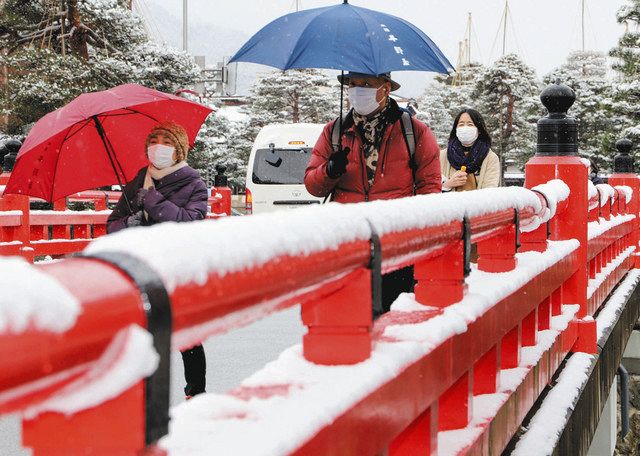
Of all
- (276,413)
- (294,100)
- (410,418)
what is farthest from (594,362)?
(294,100)

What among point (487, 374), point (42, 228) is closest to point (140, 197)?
point (487, 374)

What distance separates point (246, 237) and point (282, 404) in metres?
0.38

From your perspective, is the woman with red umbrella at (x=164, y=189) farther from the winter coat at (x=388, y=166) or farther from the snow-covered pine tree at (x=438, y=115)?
the snow-covered pine tree at (x=438, y=115)

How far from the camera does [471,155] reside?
21.6 ft

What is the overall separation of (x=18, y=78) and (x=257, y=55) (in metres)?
21.3

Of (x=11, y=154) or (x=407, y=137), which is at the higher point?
(x=11, y=154)

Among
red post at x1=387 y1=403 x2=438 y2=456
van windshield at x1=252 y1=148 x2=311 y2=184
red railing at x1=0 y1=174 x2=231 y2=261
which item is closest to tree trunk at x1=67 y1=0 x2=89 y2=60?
van windshield at x1=252 y1=148 x2=311 y2=184

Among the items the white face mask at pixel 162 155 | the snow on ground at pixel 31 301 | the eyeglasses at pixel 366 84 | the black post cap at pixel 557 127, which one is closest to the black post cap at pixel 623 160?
the black post cap at pixel 557 127

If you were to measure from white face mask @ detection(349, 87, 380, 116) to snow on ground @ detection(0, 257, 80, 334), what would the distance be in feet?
12.5

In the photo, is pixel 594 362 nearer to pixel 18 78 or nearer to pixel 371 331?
pixel 371 331

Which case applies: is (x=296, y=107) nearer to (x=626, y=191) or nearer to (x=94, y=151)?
(x=626, y=191)

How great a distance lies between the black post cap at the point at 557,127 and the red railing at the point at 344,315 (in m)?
1.56

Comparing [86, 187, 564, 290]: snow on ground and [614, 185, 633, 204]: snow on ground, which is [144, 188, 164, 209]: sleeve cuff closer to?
[86, 187, 564, 290]: snow on ground

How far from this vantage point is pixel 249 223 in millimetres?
1353
